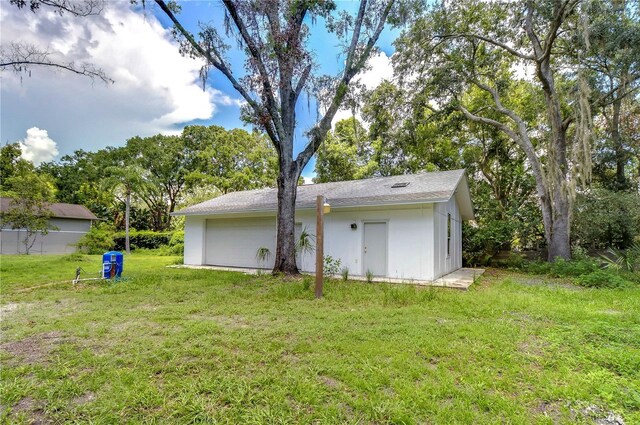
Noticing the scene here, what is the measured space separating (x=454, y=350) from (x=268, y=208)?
27.4ft

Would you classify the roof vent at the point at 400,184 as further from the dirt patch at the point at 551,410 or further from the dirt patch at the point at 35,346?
the dirt patch at the point at 35,346

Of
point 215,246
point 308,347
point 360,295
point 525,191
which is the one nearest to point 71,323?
point 308,347

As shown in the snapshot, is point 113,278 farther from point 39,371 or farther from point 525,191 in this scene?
point 525,191

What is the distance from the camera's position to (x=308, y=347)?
3.62 m

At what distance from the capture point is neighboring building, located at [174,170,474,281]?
29.3 ft

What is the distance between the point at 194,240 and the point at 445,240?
10.00 meters

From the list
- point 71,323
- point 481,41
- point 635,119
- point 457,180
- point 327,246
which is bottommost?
point 71,323

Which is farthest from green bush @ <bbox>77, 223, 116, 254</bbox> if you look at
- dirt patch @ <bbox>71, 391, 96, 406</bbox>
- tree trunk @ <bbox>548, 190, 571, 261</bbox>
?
tree trunk @ <bbox>548, 190, 571, 261</bbox>

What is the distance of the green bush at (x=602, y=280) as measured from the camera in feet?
25.3

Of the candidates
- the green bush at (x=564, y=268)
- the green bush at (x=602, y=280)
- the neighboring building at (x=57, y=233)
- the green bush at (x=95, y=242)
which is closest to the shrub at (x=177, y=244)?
the green bush at (x=95, y=242)

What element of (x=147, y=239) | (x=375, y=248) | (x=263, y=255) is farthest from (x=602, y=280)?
(x=147, y=239)

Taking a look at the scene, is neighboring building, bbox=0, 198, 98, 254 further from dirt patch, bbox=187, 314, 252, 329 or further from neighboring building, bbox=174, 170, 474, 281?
dirt patch, bbox=187, 314, 252, 329

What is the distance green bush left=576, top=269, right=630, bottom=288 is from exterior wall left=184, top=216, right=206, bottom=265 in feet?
42.5

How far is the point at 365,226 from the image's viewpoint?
9.83 meters
